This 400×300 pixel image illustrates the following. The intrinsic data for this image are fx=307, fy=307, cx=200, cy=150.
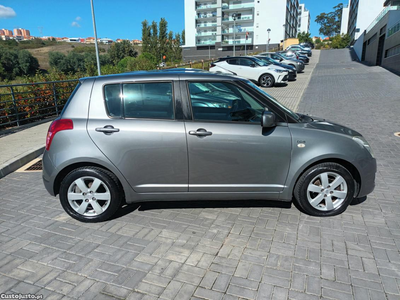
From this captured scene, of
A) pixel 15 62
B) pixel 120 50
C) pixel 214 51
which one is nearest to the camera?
pixel 15 62

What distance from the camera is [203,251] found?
315 cm

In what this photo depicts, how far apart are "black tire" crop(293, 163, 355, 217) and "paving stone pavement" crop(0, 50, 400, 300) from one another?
0.13 meters

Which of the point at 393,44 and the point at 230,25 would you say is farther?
the point at 230,25

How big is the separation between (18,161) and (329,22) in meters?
139

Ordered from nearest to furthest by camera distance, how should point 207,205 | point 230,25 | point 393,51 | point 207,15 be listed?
point 207,205 < point 393,51 < point 230,25 < point 207,15

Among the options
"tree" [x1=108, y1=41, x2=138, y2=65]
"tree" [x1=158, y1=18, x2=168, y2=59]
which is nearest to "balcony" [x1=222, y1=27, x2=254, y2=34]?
"tree" [x1=158, y1=18, x2=168, y2=59]

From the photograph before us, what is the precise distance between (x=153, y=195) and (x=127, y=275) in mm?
1060

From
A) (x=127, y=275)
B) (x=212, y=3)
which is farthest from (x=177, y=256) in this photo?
(x=212, y=3)

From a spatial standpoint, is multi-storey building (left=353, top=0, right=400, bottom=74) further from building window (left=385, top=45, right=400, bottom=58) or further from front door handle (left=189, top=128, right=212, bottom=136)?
front door handle (left=189, top=128, right=212, bottom=136)

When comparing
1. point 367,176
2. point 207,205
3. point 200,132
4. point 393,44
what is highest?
point 393,44

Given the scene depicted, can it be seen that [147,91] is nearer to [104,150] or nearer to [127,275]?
[104,150]

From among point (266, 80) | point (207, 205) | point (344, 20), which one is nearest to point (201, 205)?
point (207, 205)

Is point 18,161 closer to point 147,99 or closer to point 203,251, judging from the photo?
point 147,99

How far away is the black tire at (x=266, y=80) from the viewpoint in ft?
59.8
